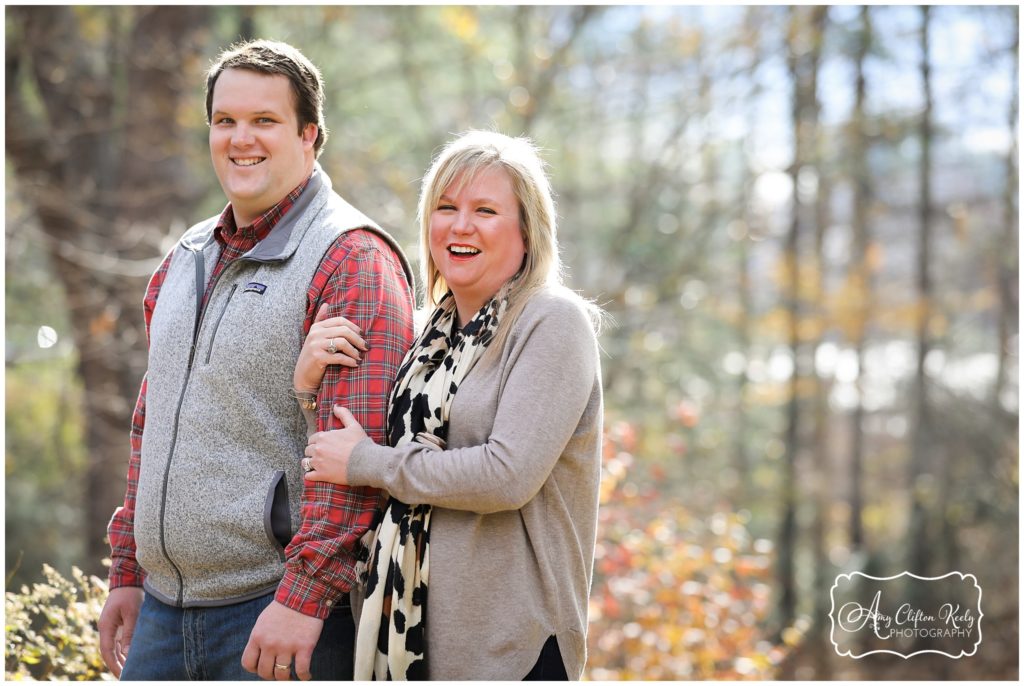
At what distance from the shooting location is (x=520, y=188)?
→ 2.40 meters

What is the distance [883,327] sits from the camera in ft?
53.2

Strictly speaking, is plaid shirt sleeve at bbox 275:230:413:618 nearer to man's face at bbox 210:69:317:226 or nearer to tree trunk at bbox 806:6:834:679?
man's face at bbox 210:69:317:226

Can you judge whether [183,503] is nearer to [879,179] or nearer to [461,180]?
[461,180]

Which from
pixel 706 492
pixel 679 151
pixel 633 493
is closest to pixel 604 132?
Answer: pixel 679 151

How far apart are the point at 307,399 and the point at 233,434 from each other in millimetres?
203

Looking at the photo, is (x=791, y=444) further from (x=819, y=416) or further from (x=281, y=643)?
(x=281, y=643)

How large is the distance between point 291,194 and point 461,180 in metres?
0.54

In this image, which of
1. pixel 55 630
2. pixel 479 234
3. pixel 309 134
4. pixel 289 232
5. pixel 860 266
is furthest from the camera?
pixel 860 266

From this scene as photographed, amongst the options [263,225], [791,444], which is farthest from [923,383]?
[263,225]

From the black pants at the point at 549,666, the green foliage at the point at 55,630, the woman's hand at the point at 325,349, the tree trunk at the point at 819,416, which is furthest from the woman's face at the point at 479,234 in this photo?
the tree trunk at the point at 819,416

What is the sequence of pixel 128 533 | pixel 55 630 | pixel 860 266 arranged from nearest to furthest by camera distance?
1. pixel 128 533
2. pixel 55 630
3. pixel 860 266

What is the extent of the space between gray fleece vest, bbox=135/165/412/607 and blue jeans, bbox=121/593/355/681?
0.04 meters

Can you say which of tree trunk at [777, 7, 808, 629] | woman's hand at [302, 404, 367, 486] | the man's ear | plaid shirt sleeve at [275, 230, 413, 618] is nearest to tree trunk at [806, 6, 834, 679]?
tree trunk at [777, 7, 808, 629]

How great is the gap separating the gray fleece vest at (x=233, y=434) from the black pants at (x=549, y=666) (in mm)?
662
